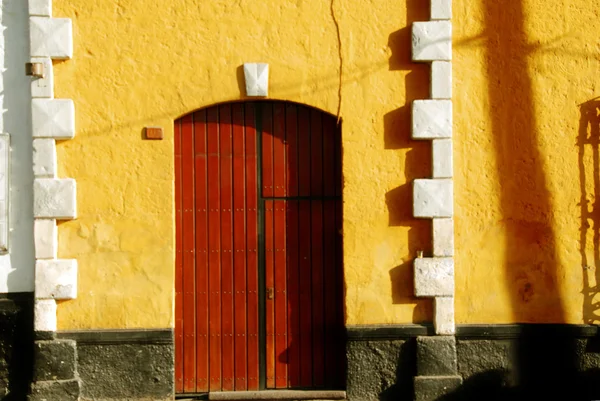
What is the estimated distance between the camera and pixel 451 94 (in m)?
7.71

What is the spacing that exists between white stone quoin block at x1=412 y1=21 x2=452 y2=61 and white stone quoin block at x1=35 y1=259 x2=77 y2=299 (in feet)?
11.9

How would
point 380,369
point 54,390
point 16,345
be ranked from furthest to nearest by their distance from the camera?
point 380,369, point 16,345, point 54,390

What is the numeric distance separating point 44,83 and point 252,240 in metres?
2.31

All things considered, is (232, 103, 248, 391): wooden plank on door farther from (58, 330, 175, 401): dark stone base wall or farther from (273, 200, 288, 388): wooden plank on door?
(58, 330, 175, 401): dark stone base wall

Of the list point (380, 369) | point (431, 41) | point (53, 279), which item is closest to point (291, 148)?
point (431, 41)

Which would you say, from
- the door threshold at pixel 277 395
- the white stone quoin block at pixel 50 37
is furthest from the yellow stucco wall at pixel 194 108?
the door threshold at pixel 277 395

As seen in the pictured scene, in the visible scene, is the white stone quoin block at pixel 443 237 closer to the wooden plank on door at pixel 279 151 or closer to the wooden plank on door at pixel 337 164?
the wooden plank on door at pixel 337 164

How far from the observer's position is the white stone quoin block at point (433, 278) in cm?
769

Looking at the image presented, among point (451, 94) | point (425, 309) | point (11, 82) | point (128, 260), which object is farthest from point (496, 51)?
point (11, 82)

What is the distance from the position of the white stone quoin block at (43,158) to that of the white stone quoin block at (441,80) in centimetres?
342


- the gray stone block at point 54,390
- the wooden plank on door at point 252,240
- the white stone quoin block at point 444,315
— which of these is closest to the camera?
the gray stone block at point 54,390

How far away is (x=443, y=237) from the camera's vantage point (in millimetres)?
7699

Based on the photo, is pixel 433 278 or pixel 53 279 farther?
pixel 433 278

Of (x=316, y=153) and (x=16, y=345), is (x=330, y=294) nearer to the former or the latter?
(x=316, y=153)
